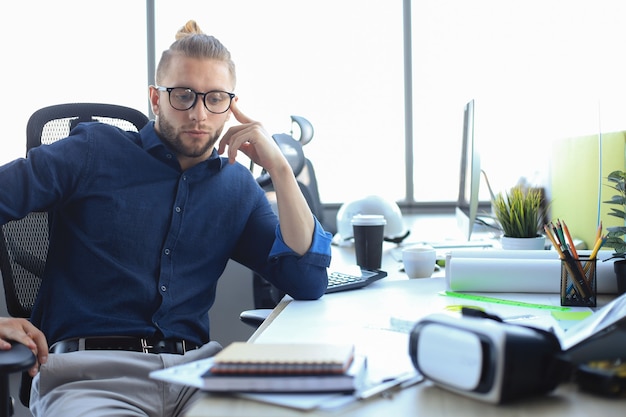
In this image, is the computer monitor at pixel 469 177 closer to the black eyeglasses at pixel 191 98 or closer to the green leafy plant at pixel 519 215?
the green leafy plant at pixel 519 215

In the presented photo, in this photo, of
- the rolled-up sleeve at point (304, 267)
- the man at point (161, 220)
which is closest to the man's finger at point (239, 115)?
the man at point (161, 220)

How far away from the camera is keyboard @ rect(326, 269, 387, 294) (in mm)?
1566

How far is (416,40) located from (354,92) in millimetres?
430

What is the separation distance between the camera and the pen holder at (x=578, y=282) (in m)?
1.28

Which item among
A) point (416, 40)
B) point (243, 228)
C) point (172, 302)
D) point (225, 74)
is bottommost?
point (172, 302)

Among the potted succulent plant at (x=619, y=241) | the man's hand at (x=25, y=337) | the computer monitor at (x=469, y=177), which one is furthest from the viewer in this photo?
the computer monitor at (x=469, y=177)

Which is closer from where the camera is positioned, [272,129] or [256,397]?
[256,397]

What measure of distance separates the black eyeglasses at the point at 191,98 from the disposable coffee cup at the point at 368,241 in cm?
52

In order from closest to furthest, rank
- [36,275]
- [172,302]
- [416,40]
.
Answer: [172,302]
[36,275]
[416,40]

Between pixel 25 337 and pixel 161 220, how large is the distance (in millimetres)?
448

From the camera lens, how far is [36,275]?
1647 mm

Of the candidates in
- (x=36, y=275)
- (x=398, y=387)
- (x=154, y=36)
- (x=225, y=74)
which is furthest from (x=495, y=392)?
(x=154, y=36)

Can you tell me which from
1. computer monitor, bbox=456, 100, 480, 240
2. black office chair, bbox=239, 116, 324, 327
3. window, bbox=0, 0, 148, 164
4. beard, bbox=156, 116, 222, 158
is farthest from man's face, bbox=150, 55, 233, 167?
window, bbox=0, 0, 148, 164

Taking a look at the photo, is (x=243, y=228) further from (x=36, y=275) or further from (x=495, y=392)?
(x=495, y=392)
